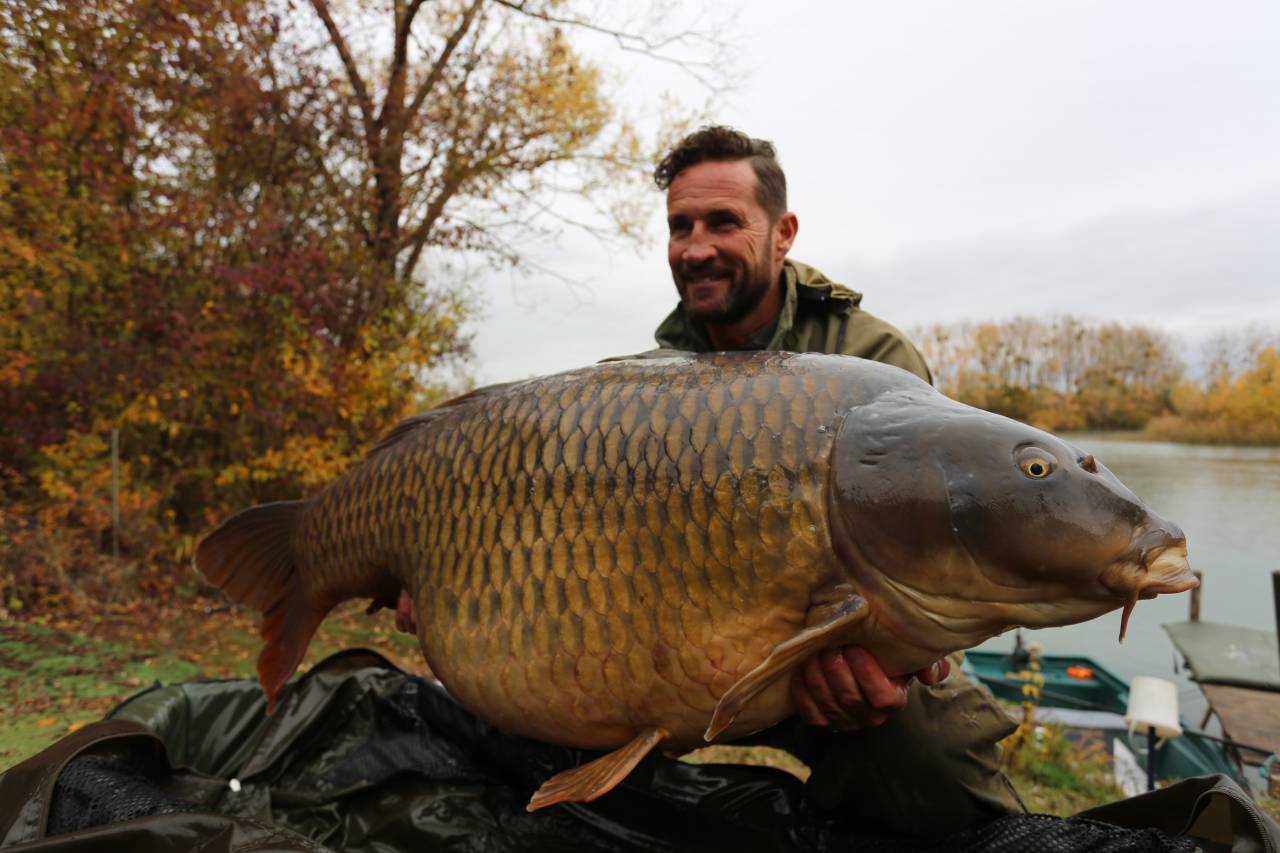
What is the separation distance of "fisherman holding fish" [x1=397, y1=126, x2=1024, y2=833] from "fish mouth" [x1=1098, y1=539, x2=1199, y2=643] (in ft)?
0.92

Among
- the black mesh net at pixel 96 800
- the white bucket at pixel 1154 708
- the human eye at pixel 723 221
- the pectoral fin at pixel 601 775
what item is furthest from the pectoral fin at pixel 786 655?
the white bucket at pixel 1154 708

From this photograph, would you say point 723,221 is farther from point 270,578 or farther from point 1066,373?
point 1066,373

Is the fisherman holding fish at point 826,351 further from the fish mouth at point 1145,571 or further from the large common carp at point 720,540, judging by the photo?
the fish mouth at point 1145,571

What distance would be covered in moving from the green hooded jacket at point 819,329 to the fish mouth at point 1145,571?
908mm

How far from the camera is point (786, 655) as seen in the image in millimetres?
852

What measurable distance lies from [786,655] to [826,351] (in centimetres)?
106

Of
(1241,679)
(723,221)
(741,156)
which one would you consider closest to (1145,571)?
(723,221)

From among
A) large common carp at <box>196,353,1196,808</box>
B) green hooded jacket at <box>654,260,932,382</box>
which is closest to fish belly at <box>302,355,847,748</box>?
large common carp at <box>196,353,1196,808</box>

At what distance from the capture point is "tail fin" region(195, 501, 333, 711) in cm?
145

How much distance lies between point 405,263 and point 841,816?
4.72 m

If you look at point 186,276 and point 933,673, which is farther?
point 186,276

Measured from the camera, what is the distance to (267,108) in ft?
13.9

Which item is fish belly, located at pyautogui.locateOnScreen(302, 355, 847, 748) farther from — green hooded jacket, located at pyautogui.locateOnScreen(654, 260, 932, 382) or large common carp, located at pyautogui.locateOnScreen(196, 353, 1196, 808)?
green hooded jacket, located at pyautogui.locateOnScreen(654, 260, 932, 382)

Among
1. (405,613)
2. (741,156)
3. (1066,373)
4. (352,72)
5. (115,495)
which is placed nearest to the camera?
(405,613)
